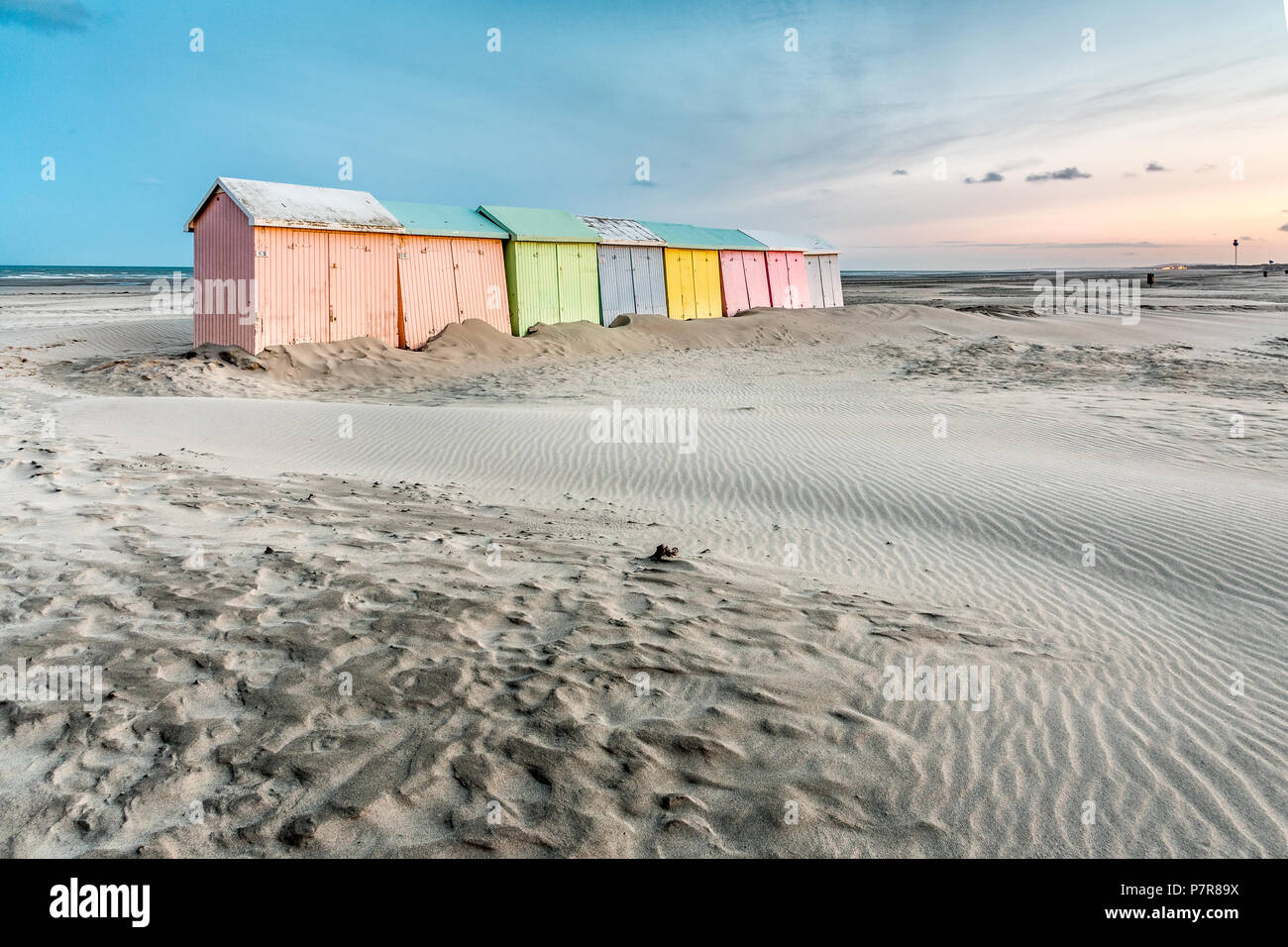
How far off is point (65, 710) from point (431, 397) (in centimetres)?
1226

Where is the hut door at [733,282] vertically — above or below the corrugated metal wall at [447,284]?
above

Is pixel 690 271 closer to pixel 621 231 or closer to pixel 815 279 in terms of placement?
pixel 621 231

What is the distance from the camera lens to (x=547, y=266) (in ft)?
72.2

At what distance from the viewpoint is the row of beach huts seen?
651 inches

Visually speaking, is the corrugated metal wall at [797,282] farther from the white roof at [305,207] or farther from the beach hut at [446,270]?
the white roof at [305,207]

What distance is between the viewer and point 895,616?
4926 millimetres

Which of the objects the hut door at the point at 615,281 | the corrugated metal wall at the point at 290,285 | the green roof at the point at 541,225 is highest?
the green roof at the point at 541,225

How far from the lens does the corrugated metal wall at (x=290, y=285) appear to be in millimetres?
16250

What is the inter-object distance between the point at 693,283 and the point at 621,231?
3.07 m

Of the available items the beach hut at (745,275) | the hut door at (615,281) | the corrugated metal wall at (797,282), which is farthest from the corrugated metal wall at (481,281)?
the corrugated metal wall at (797,282)

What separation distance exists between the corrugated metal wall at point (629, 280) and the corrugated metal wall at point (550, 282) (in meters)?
0.37

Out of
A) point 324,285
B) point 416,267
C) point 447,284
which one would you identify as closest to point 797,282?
point 447,284

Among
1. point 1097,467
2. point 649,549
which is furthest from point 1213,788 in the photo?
point 1097,467
